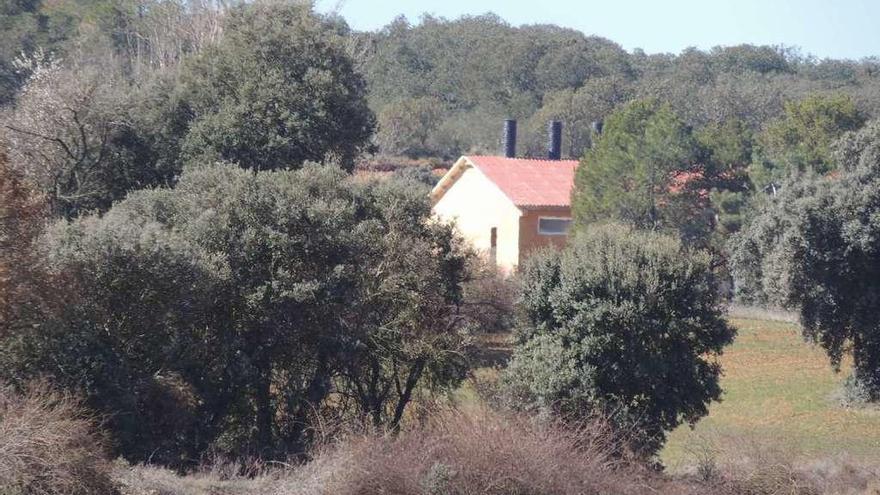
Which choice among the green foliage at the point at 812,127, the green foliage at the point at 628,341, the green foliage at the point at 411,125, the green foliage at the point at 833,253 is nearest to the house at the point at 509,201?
the green foliage at the point at 812,127

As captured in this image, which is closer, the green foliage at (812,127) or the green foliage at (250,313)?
the green foliage at (250,313)

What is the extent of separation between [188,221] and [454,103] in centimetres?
7278

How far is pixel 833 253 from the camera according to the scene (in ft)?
83.7

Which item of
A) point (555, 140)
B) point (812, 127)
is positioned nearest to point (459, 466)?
point (812, 127)

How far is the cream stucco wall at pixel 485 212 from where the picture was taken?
4447 centimetres

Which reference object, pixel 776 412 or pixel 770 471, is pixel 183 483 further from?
pixel 776 412

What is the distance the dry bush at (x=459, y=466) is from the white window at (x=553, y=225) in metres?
29.9

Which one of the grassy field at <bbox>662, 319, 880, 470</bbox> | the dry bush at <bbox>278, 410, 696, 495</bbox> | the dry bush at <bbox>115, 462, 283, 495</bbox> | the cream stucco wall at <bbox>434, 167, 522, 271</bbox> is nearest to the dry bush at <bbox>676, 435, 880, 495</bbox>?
the grassy field at <bbox>662, 319, 880, 470</bbox>

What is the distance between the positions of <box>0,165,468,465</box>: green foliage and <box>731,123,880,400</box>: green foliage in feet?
28.5

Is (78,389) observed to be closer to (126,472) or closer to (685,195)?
(126,472)

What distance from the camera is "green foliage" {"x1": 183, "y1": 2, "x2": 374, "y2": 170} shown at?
1012 inches

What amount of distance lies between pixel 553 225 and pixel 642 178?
15.9 feet

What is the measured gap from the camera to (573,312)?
741 inches

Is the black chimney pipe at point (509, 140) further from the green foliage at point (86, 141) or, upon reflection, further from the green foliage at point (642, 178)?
the green foliage at point (86, 141)
